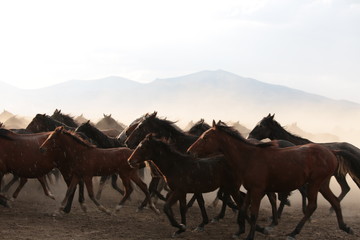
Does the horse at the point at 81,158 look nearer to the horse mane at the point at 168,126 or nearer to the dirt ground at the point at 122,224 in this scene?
the dirt ground at the point at 122,224

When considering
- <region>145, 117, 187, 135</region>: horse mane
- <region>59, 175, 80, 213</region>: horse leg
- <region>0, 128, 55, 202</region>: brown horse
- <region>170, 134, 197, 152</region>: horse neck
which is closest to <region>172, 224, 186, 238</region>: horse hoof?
<region>170, 134, 197, 152</region>: horse neck

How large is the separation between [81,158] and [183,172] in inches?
95.8

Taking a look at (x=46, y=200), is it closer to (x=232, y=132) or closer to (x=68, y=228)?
(x=68, y=228)

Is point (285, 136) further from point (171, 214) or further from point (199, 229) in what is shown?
point (171, 214)

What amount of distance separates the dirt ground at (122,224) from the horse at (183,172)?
2.26ft

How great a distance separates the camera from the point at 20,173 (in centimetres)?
969

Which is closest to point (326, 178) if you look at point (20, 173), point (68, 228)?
point (68, 228)

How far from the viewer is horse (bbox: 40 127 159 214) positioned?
946 centimetres

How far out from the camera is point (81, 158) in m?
9.56

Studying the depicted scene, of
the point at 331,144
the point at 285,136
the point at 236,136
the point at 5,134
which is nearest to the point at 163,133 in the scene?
the point at 236,136

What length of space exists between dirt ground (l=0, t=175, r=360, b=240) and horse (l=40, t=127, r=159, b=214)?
1.90 feet

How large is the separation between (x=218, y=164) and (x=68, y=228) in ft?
9.39

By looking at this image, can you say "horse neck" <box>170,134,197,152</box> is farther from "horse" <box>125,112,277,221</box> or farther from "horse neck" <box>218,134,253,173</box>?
"horse neck" <box>218,134,253,173</box>

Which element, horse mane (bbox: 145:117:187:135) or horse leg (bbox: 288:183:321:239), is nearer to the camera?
horse leg (bbox: 288:183:321:239)
